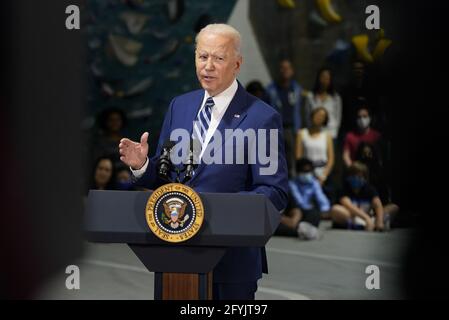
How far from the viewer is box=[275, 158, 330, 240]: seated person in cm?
886

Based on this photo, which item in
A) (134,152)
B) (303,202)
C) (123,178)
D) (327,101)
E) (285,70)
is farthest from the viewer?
(285,70)

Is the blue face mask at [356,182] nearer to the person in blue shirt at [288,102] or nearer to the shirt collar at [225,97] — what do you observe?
the person in blue shirt at [288,102]

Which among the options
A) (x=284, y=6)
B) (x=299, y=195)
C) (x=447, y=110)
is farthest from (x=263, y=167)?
(x=284, y=6)

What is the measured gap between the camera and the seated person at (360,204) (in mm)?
8586

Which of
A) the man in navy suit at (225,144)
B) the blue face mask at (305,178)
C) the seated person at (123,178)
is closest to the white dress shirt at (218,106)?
the man in navy suit at (225,144)

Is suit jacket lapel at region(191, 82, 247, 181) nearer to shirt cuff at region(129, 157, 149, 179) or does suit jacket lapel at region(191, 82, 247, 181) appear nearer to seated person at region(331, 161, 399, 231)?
shirt cuff at region(129, 157, 149, 179)

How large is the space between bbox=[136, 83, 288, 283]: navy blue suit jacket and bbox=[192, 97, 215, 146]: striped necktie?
3cm

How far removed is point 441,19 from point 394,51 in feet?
1.83

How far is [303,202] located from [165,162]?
6.17 meters

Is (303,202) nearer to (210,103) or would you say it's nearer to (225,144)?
(210,103)

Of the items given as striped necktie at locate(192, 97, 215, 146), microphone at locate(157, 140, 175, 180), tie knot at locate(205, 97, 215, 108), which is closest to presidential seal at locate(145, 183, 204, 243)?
microphone at locate(157, 140, 175, 180)

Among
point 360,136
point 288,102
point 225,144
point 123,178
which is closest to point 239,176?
point 225,144

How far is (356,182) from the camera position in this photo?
28.6 ft

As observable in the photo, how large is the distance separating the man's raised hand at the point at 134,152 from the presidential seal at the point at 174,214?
183 mm
